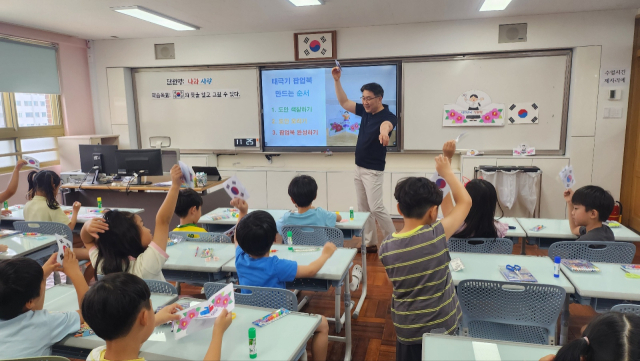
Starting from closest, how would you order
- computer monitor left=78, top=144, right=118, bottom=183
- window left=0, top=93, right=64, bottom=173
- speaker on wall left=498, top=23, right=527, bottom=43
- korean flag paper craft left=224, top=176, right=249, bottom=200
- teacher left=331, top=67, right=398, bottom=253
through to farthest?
1. korean flag paper craft left=224, top=176, right=249, bottom=200
2. teacher left=331, top=67, right=398, bottom=253
3. computer monitor left=78, top=144, right=118, bottom=183
4. speaker on wall left=498, top=23, right=527, bottom=43
5. window left=0, top=93, right=64, bottom=173

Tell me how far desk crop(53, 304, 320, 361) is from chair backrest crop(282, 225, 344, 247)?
1.07 metres

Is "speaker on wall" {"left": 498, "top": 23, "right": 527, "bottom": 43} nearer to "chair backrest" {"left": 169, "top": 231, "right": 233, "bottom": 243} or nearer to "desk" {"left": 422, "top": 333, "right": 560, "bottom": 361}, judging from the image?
"chair backrest" {"left": 169, "top": 231, "right": 233, "bottom": 243}

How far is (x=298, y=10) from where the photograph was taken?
14.8 feet

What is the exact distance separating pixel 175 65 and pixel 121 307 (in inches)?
216

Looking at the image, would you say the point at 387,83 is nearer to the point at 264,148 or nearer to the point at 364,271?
the point at 264,148

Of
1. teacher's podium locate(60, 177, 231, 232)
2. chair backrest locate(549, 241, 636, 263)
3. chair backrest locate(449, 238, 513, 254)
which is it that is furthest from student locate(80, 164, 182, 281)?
teacher's podium locate(60, 177, 231, 232)

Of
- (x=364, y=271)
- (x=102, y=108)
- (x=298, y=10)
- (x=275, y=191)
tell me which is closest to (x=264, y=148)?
(x=275, y=191)

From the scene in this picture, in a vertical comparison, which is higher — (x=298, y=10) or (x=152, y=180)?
A: (x=298, y=10)

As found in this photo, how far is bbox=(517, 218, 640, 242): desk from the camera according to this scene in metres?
2.59

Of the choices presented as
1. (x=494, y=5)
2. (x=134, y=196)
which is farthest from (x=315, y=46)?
(x=134, y=196)

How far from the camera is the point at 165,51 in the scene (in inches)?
235

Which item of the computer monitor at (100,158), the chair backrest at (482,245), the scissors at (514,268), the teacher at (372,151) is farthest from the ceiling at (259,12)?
the scissors at (514,268)

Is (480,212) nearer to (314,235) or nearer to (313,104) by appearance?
(314,235)

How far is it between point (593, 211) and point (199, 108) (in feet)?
17.1
